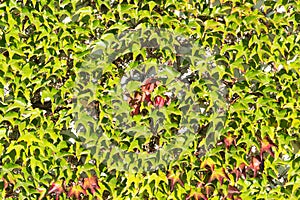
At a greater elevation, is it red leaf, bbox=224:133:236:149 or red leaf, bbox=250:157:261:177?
red leaf, bbox=224:133:236:149

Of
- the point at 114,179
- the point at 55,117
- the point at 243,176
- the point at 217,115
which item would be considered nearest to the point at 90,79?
the point at 55,117

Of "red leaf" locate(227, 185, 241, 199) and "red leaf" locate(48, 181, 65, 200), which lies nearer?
"red leaf" locate(48, 181, 65, 200)

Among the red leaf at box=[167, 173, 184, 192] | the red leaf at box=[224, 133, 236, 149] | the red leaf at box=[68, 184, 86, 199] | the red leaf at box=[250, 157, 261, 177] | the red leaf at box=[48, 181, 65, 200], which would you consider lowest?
the red leaf at box=[250, 157, 261, 177]

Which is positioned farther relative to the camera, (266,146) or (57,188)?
(266,146)

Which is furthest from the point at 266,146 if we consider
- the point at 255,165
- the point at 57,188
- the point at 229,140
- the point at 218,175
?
the point at 57,188

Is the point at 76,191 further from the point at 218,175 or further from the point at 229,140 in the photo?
the point at 229,140

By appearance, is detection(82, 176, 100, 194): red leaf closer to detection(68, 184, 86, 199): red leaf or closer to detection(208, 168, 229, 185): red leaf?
detection(68, 184, 86, 199): red leaf

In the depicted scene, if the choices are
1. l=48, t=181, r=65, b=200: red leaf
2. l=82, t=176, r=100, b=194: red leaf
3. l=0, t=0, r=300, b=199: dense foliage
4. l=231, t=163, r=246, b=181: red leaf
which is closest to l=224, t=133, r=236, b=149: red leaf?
l=0, t=0, r=300, b=199: dense foliage

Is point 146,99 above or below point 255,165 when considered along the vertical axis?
above

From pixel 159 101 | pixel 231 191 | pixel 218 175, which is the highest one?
pixel 159 101
